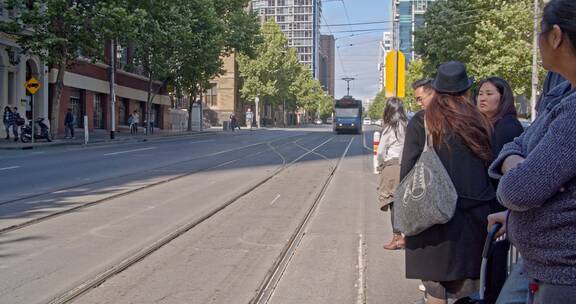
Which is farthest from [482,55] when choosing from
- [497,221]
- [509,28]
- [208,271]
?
[497,221]

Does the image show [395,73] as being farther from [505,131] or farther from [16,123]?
[16,123]

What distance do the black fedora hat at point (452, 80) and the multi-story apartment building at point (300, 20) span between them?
179m

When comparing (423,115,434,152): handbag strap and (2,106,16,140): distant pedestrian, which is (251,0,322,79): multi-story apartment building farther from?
(423,115,434,152): handbag strap

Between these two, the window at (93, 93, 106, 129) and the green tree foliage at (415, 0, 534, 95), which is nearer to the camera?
the green tree foliage at (415, 0, 534, 95)

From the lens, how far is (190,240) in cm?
769

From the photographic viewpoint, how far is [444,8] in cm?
3916

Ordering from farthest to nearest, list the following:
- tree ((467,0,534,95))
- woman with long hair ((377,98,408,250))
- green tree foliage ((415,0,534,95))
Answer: green tree foliage ((415,0,534,95))
tree ((467,0,534,95))
woman with long hair ((377,98,408,250))

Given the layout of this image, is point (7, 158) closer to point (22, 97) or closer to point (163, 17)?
point (22, 97)

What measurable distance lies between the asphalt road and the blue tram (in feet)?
131

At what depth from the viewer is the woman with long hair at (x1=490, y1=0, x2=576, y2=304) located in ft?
6.83

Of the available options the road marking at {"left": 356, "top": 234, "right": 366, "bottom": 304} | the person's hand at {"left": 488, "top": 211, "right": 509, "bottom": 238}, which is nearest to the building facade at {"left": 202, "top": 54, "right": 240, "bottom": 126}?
the road marking at {"left": 356, "top": 234, "right": 366, "bottom": 304}

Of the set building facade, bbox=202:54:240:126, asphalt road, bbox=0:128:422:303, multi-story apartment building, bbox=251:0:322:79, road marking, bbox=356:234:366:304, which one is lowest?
road marking, bbox=356:234:366:304

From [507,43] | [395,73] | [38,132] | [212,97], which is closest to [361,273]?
[395,73]

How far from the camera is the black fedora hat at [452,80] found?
3.57 meters
